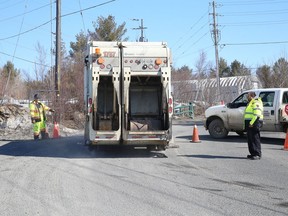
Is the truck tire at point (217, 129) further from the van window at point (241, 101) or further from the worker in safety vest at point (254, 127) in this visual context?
the worker in safety vest at point (254, 127)

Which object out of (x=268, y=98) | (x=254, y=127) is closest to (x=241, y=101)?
(x=268, y=98)

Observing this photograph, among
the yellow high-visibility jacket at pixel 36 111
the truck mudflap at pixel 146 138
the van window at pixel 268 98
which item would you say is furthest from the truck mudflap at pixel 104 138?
the van window at pixel 268 98

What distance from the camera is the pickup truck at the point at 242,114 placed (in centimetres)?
1504

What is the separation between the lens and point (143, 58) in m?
11.7

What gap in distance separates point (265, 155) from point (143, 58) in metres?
4.41

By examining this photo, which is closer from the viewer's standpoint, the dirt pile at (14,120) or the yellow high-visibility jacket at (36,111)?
the yellow high-visibility jacket at (36,111)

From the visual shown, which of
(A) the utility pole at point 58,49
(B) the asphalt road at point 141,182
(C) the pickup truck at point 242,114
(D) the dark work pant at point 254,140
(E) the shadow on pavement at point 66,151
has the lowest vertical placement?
(B) the asphalt road at point 141,182

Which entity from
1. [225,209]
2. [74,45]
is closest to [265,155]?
[225,209]

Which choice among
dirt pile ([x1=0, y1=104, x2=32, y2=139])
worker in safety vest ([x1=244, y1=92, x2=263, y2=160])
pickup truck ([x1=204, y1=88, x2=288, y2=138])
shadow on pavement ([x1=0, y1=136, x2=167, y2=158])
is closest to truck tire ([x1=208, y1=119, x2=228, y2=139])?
pickup truck ([x1=204, y1=88, x2=288, y2=138])

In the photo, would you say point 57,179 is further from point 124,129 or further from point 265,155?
point 265,155

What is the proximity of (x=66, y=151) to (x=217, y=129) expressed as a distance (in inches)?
258

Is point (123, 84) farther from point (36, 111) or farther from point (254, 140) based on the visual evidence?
point (36, 111)

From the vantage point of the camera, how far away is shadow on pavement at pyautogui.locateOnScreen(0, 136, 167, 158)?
481 inches

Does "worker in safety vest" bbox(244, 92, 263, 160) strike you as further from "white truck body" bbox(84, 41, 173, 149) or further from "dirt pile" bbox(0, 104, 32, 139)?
"dirt pile" bbox(0, 104, 32, 139)
